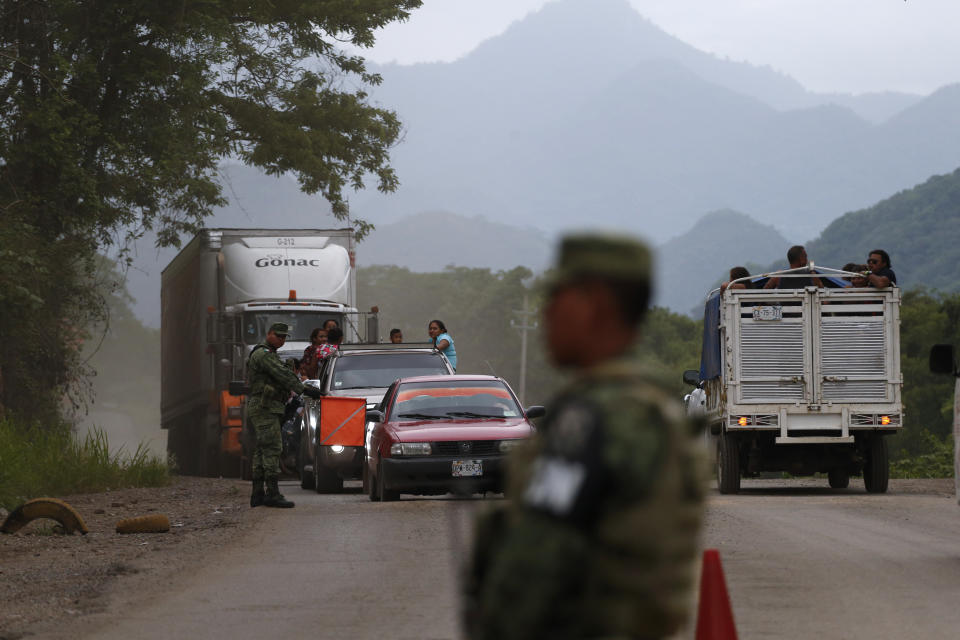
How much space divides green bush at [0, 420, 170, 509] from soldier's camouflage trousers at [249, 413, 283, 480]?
3083 mm

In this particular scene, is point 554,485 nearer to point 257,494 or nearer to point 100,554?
point 100,554

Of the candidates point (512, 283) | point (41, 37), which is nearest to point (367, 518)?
point (41, 37)

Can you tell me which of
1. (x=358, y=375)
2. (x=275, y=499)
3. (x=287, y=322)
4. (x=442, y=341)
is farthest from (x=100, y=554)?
(x=287, y=322)

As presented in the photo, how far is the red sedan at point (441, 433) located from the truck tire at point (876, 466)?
190 inches

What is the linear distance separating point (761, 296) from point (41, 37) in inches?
549

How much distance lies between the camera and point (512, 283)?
119 metres

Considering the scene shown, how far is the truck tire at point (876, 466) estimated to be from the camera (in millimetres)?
19953

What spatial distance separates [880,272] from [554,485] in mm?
16822

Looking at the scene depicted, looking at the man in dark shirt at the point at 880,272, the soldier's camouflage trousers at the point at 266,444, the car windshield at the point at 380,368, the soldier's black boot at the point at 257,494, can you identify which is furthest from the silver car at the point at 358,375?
the man in dark shirt at the point at 880,272

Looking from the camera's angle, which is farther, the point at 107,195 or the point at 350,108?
the point at 350,108

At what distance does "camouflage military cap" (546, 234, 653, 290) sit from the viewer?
3.05 m

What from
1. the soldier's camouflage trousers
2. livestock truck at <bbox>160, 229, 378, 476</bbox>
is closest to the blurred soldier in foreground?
the soldier's camouflage trousers

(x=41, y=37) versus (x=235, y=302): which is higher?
(x=41, y=37)

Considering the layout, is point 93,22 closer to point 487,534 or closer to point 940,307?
point 487,534
